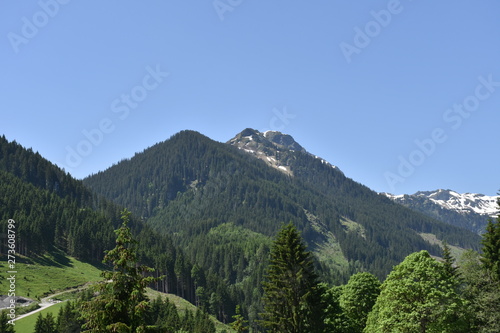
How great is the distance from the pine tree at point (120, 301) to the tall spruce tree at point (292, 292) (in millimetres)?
32008

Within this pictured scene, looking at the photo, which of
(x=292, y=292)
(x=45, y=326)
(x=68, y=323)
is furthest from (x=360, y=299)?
(x=45, y=326)

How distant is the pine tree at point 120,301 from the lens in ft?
73.0

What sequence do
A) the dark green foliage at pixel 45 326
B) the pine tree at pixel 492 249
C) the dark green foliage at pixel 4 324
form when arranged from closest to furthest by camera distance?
the pine tree at pixel 492 249
the dark green foliage at pixel 4 324
the dark green foliage at pixel 45 326

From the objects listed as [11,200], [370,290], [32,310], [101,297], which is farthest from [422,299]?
[11,200]

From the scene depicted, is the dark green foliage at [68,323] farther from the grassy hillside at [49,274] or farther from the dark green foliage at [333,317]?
the dark green foliage at [333,317]

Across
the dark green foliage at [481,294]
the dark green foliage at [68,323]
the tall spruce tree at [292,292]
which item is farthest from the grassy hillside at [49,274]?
the dark green foliage at [481,294]

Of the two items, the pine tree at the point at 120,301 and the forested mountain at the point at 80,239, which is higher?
the forested mountain at the point at 80,239

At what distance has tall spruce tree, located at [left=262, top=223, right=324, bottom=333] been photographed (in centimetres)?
5212

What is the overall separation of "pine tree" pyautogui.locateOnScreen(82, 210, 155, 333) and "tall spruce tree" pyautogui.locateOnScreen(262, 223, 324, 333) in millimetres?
32008

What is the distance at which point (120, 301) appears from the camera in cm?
2259

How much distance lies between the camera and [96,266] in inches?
6447

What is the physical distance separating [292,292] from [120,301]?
110 feet

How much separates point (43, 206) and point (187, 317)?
103 meters

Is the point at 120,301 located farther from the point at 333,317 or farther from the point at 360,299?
the point at 360,299
